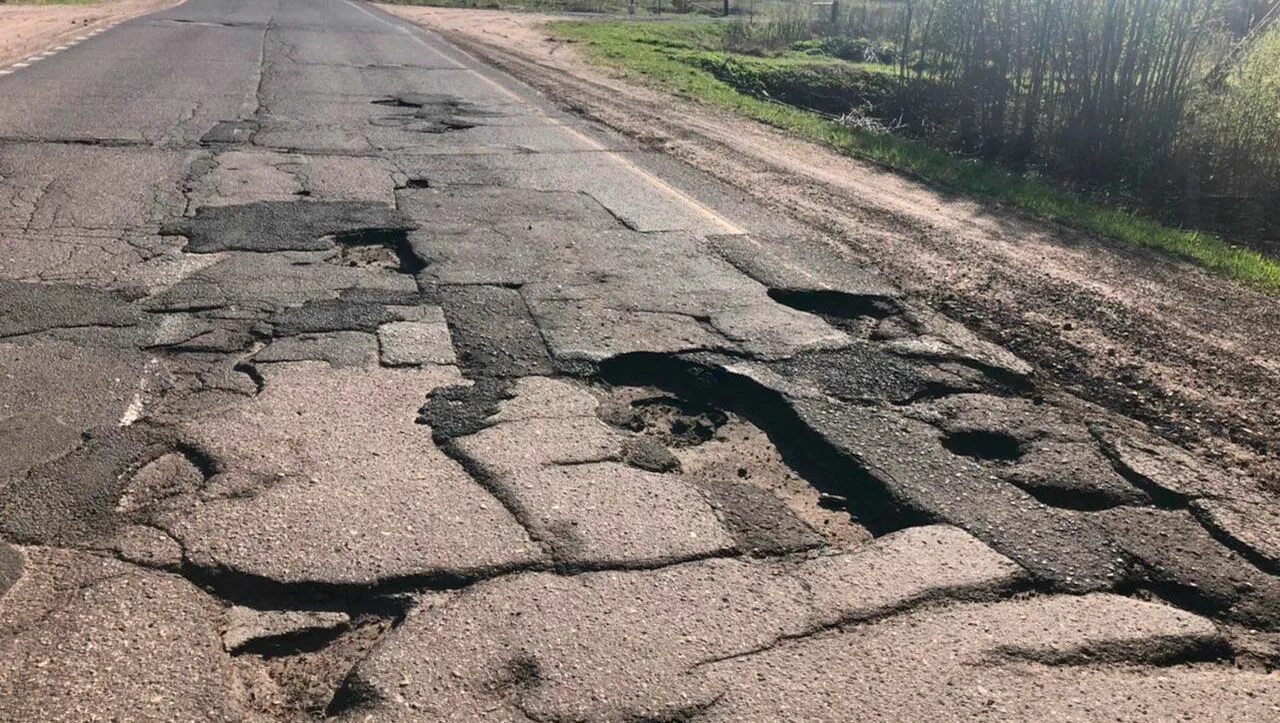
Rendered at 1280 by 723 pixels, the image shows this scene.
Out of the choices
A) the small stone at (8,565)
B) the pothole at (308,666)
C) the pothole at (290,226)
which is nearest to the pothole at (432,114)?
the pothole at (290,226)

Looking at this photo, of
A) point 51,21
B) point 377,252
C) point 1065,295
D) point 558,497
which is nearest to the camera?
point 558,497

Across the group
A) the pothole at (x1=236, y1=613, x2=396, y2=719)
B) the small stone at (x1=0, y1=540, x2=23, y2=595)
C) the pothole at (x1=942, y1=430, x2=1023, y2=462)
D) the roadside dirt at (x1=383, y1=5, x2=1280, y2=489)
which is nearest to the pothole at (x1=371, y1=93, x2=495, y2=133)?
the roadside dirt at (x1=383, y1=5, x2=1280, y2=489)

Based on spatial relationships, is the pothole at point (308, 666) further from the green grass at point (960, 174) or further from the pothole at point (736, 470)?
the green grass at point (960, 174)

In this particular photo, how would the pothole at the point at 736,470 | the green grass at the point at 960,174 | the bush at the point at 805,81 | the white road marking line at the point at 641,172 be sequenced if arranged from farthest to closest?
the bush at the point at 805,81 → the green grass at the point at 960,174 → the white road marking line at the point at 641,172 → the pothole at the point at 736,470

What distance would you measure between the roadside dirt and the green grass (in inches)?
15.4

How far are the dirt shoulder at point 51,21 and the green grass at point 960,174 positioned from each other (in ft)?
32.7

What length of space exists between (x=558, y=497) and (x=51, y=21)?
78.0 ft

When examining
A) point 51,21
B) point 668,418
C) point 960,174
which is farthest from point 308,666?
point 51,21

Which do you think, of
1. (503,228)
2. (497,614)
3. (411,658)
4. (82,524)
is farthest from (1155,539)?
(503,228)

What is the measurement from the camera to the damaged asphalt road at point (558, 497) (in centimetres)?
301

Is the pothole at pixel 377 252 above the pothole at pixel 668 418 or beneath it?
above

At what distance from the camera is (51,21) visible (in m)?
23.1

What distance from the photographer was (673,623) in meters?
3.24

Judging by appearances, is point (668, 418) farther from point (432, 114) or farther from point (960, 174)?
point (432, 114)
